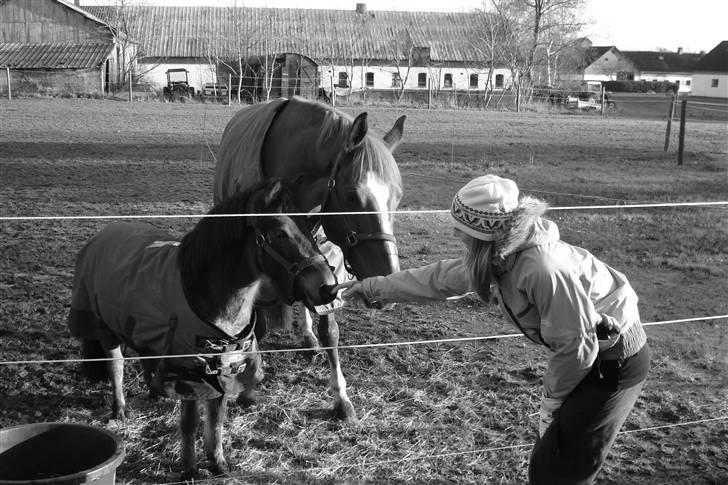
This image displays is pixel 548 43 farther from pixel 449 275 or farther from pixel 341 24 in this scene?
pixel 449 275

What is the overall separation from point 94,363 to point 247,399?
3.02 feet

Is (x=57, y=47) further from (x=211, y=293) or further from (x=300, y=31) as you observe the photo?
(x=211, y=293)

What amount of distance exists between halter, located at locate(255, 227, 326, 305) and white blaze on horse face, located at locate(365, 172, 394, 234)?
2.41 ft

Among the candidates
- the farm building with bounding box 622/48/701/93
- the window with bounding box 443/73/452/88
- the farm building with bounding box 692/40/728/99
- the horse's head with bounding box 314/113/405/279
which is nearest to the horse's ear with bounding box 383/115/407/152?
the horse's head with bounding box 314/113/405/279

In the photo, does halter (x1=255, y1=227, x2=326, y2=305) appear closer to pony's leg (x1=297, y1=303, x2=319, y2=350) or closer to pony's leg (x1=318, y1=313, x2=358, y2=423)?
pony's leg (x1=318, y1=313, x2=358, y2=423)

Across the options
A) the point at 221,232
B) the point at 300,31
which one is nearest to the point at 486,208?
the point at 221,232

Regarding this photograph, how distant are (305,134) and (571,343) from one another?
2455 mm

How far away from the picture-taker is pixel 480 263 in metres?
2.64

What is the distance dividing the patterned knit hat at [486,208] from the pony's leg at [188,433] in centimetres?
177

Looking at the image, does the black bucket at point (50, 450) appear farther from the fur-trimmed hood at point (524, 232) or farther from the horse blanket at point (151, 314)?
the fur-trimmed hood at point (524, 232)

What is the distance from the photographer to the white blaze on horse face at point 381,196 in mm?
3859

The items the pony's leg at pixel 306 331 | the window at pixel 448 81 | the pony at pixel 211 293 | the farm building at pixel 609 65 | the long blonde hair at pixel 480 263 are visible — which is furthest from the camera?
the farm building at pixel 609 65

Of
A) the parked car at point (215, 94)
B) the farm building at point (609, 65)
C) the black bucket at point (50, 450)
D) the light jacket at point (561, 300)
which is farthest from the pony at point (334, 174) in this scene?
the farm building at point (609, 65)

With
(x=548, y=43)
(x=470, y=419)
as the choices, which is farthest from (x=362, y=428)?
(x=548, y=43)
